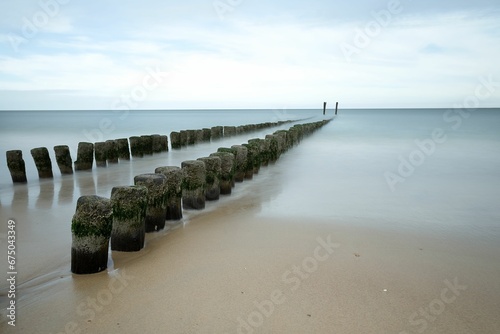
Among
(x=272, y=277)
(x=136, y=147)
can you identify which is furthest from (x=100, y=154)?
(x=272, y=277)

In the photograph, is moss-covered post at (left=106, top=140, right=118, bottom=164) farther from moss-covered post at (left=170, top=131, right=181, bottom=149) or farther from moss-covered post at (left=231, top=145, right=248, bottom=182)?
moss-covered post at (left=170, top=131, right=181, bottom=149)

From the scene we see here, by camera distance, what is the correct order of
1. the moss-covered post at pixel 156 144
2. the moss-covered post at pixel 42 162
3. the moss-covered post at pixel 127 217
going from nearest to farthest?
the moss-covered post at pixel 127 217 < the moss-covered post at pixel 42 162 < the moss-covered post at pixel 156 144

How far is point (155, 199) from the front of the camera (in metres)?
3.93

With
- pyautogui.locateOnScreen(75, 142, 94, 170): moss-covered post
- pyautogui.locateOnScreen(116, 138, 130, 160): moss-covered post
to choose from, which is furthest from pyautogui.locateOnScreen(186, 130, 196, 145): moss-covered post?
pyautogui.locateOnScreen(75, 142, 94, 170): moss-covered post

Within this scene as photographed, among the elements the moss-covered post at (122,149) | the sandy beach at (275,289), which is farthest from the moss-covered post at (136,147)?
the sandy beach at (275,289)

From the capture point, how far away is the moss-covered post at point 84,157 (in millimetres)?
8531

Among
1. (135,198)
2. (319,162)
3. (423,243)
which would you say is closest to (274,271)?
(135,198)

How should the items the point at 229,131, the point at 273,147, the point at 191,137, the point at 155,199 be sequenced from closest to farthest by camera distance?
the point at 155,199, the point at 273,147, the point at 191,137, the point at 229,131

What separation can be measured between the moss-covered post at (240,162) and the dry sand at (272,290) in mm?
2894

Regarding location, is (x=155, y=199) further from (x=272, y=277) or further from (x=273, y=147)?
(x=273, y=147)

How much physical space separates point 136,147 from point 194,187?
21.9 ft

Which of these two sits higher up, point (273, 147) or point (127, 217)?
point (127, 217)

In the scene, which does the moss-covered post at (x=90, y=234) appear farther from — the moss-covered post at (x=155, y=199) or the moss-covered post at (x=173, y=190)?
the moss-covered post at (x=173, y=190)

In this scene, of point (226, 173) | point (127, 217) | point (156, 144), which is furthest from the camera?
point (156, 144)
